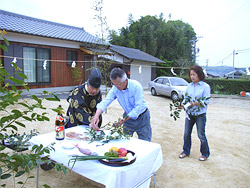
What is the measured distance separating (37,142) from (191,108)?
2342mm

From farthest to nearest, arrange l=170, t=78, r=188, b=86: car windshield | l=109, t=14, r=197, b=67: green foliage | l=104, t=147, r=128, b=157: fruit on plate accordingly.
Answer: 1. l=109, t=14, r=197, b=67: green foliage
2. l=170, t=78, r=188, b=86: car windshield
3. l=104, t=147, r=128, b=157: fruit on plate

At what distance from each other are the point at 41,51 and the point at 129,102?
937 cm

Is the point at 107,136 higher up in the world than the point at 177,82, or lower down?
lower down

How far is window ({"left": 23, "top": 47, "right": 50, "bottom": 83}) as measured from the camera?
10.4 m

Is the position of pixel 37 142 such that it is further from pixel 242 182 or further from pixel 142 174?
pixel 242 182

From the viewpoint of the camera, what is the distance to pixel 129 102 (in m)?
2.83

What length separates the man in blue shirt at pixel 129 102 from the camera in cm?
253

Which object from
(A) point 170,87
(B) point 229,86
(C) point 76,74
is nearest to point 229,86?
(B) point 229,86

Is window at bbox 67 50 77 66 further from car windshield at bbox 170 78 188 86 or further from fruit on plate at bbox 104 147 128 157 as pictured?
fruit on plate at bbox 104 147 128 157

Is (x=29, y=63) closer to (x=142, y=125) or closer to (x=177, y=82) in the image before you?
(x=177, y=82)

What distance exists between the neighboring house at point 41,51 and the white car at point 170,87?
4132 mm

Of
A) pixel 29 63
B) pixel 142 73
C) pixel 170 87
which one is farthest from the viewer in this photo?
pixel 142 73

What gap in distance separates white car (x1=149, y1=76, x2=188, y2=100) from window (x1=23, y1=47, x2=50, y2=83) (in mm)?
6131

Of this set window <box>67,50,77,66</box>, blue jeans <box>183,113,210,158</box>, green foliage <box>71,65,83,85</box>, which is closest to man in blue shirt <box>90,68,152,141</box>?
blue jeans <box>183,113,210,158</box>
